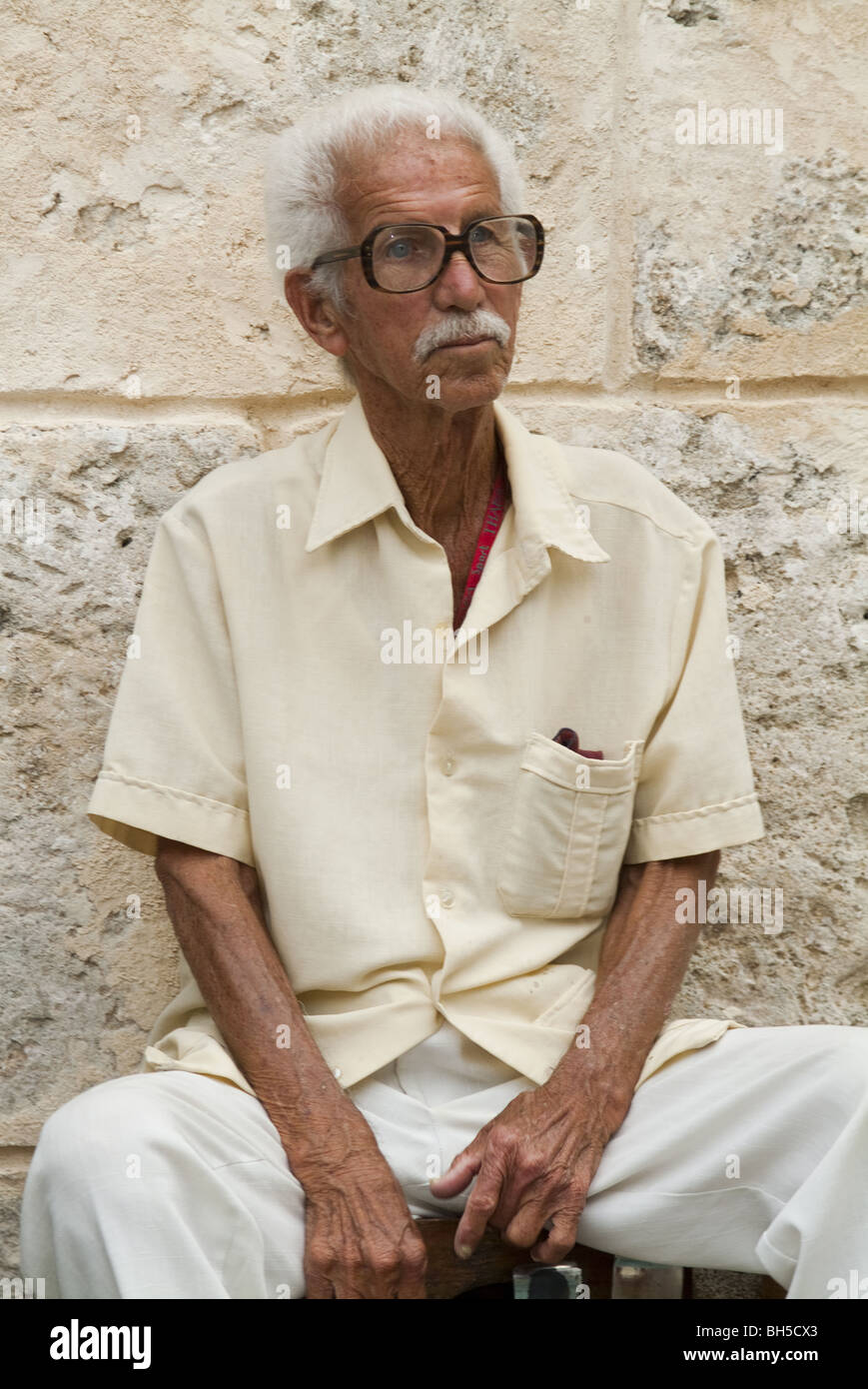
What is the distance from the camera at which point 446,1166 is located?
89.6 inches

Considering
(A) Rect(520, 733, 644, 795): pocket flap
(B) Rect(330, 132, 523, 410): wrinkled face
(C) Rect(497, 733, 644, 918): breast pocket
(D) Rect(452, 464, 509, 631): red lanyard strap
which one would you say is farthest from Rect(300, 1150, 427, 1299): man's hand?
(B) Rect(330, 132, 523, 410): wrinkled face

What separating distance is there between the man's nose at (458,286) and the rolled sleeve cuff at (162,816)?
86 cm

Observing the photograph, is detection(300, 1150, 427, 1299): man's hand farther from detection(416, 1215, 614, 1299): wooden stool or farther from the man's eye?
the man's eye

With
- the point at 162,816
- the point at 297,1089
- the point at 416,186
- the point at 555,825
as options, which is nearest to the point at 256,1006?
the point at 297,1089

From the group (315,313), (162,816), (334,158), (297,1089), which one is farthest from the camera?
(315,313)

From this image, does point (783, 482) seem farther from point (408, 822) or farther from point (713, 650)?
point (408, 822)

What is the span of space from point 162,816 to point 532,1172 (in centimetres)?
76

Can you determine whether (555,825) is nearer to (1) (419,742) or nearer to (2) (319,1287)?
(1) (419,742)

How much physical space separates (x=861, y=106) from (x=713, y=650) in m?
1.15

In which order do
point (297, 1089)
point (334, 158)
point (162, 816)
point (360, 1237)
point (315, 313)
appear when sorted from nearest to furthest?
point (360, 1237) → point (297, 1089) → point (162, 816) → point (334, 158) → point (315, 313)

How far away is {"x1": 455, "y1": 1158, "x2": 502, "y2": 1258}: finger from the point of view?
2.14 meters

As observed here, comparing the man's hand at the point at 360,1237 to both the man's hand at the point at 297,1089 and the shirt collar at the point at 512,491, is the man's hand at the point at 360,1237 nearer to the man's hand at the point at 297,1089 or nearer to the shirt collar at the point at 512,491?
the man's hand at the point at 297,1089

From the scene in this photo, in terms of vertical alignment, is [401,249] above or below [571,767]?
above
